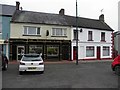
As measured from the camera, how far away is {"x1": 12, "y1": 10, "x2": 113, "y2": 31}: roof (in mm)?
27717

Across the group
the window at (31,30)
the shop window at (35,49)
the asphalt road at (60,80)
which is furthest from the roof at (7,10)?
the asphalt road at (60,80)

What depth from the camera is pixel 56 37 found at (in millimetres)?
28469

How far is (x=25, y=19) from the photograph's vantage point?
27562 mm

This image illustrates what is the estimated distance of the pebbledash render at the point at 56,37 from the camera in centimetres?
2662

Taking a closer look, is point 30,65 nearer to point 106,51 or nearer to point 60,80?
point 60,80

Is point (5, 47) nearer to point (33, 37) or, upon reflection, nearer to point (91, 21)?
point (33, 37)

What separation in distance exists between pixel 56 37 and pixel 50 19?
125 inches

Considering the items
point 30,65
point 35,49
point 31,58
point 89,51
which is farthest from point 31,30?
point 30,65

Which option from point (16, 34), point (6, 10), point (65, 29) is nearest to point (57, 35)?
point (65, 29)

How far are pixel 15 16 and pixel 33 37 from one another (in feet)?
13.7

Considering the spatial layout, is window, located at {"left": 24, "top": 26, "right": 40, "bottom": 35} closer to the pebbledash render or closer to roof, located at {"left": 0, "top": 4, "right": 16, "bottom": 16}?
the pebbledash render

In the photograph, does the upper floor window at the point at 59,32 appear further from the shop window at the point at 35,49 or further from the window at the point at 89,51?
the window at the point at 89,51

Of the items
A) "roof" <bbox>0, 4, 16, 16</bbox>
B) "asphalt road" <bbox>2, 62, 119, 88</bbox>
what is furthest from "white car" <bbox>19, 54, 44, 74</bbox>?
"roof" <bbox>0, 4, 16, 16</bbox>

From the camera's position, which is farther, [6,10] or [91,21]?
[91,21]
